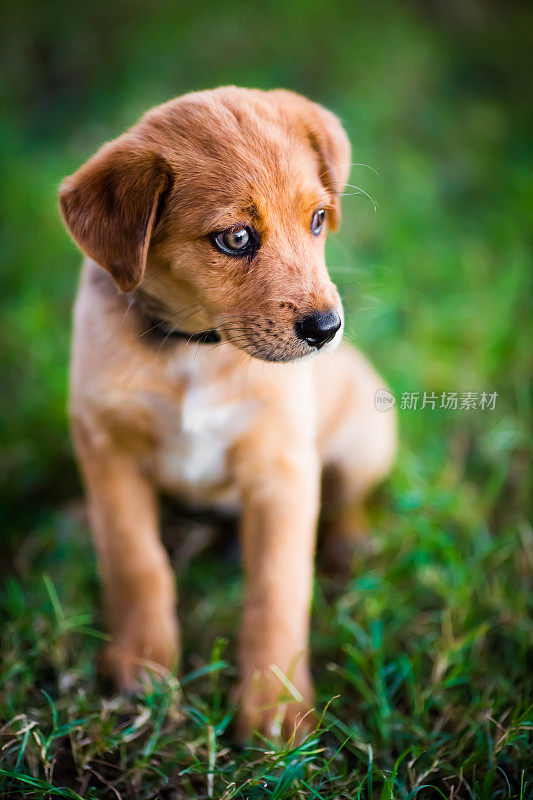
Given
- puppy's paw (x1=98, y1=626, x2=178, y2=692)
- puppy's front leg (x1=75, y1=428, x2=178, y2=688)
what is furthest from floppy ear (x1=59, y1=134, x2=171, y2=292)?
puppy's paw (x1=98, y1=626, x2=178, y2=692)

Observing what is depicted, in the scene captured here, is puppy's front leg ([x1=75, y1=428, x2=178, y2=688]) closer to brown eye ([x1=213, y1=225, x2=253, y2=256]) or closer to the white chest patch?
the white chest patch

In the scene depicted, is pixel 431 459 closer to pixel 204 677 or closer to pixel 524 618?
pixel 524 618

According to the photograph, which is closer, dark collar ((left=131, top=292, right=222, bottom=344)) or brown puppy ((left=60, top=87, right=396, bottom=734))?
brown puppy ((left=60, top=87, right=396, bottom=734))

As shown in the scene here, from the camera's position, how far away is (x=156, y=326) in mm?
2549

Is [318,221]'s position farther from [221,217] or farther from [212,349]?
[212,349]

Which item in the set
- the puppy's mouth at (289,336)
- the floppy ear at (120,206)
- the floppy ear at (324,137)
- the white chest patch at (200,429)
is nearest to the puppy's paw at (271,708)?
the white chest patch at (200,429)

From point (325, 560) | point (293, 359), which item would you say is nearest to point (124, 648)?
point (325, 560)

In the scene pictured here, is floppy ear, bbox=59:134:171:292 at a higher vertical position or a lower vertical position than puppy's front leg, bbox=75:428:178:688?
higher

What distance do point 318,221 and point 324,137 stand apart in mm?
312

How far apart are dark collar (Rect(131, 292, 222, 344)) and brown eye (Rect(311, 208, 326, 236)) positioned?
516mm

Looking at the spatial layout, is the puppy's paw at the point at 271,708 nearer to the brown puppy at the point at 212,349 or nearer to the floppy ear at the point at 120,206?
the brown puppy at the point at 212,349

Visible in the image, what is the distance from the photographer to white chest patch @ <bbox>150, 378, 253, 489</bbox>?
2.56 meters

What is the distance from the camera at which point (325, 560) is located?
11.9ft

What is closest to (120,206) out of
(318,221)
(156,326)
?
(156,326)
